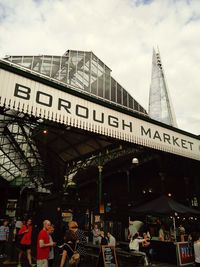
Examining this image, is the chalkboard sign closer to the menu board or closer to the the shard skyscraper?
the menu board

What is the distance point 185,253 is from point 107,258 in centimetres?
454

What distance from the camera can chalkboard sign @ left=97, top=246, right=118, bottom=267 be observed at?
7.85 metres

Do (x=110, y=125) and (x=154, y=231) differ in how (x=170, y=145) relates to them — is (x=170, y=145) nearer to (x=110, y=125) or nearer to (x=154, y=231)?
(x=110, y=125)

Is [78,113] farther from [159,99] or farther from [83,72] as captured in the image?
[159,99]

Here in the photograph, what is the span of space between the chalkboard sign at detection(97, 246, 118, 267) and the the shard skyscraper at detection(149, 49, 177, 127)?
122ft

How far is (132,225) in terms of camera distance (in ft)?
41.7

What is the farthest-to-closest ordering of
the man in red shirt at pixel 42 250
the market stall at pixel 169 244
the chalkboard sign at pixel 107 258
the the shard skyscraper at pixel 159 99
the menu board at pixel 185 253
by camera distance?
the the shard skyscraper at pixel 159 99 < the market stall at pixel 169 244 < the menu board at pixel 185 253 < the chalkboard sign at pixel 107 258 < the man in red shirt at pixel 42 250

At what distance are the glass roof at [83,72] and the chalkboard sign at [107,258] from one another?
1782 cm

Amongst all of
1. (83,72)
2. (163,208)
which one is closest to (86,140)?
(163,208)

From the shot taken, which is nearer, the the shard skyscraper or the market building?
the market building

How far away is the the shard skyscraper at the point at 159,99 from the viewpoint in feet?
150

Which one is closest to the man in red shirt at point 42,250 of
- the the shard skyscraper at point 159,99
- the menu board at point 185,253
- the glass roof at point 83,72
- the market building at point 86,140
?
the market building at point 86,140

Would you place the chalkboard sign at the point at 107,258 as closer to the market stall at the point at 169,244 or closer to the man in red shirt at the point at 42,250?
the man in red shirt at the point at 42,250

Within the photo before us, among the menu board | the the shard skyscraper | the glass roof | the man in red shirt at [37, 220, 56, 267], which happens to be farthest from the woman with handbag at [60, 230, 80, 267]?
the the shard skyscraper
